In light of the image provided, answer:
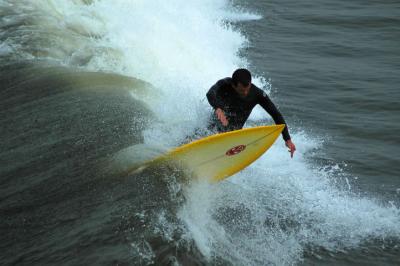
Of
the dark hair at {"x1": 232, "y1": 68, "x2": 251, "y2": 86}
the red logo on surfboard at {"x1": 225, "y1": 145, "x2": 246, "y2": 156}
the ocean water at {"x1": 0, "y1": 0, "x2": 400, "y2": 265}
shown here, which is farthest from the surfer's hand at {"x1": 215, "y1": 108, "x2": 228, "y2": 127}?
the ocean water at {"x1": 0, "y1": 0, "x2": 400, "y2": 265}

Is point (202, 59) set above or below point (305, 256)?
below

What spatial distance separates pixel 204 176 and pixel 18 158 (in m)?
2.48

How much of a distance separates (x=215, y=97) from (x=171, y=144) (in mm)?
1448

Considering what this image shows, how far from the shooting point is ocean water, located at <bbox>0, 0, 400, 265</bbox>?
18.9 feet

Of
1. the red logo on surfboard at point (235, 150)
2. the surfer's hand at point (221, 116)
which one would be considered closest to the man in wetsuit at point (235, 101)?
the surfer's hand at point (221, 116)

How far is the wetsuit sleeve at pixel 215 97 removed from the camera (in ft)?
21.4

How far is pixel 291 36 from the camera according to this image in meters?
16.5

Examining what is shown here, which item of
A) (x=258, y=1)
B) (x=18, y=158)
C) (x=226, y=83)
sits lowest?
(x=258, y=1)

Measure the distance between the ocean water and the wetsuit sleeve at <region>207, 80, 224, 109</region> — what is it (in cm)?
89

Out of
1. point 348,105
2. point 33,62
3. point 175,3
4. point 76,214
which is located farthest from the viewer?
point 175,3

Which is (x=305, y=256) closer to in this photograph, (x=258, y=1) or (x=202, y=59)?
(x=202, y=59)

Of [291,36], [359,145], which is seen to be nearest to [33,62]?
[359,145]

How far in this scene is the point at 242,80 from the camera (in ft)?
20.7

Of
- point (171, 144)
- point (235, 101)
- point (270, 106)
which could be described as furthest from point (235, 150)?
point (171, 144)
